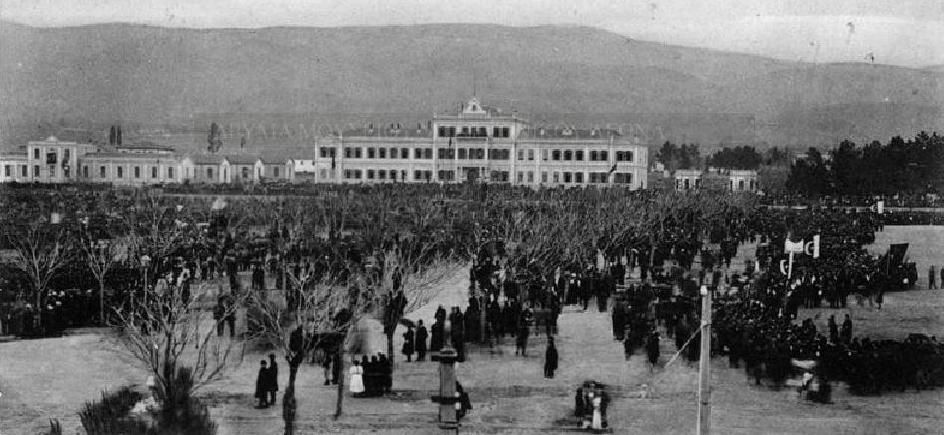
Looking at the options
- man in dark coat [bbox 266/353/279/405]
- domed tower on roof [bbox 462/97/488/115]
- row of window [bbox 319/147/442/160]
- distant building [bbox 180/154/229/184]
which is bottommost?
man in dark coat [bbox 266/353/279/405]

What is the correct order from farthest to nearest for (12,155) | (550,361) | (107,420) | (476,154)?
(12,155), (476,154), (550,361), (107,420)

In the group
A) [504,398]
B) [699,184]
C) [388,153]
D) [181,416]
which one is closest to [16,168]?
[388,153]

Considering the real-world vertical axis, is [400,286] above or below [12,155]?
below

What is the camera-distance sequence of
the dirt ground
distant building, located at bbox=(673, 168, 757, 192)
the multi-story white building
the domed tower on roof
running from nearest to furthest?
1. the dirt ground
2. the multi-story white building
3. the domed tower on roof
4. distant building, located at bbox=(673, 168, 757, 192)

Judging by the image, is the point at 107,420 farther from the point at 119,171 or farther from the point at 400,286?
the point at 119,171

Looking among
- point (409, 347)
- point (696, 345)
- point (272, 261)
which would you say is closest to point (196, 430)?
point (409, 347)

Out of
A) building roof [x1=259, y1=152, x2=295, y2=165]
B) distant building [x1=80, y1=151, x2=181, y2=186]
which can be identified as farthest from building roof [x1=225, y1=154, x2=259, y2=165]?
distant building [x1=80, y1=151, x2=181, y2=186]

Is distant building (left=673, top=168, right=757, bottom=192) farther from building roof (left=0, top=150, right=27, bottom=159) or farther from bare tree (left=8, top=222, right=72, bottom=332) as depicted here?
bare tree (left=8, top=222, right=72, bottom=332)

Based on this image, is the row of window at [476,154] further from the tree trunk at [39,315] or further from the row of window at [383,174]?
the tree trunk at [39,315]
